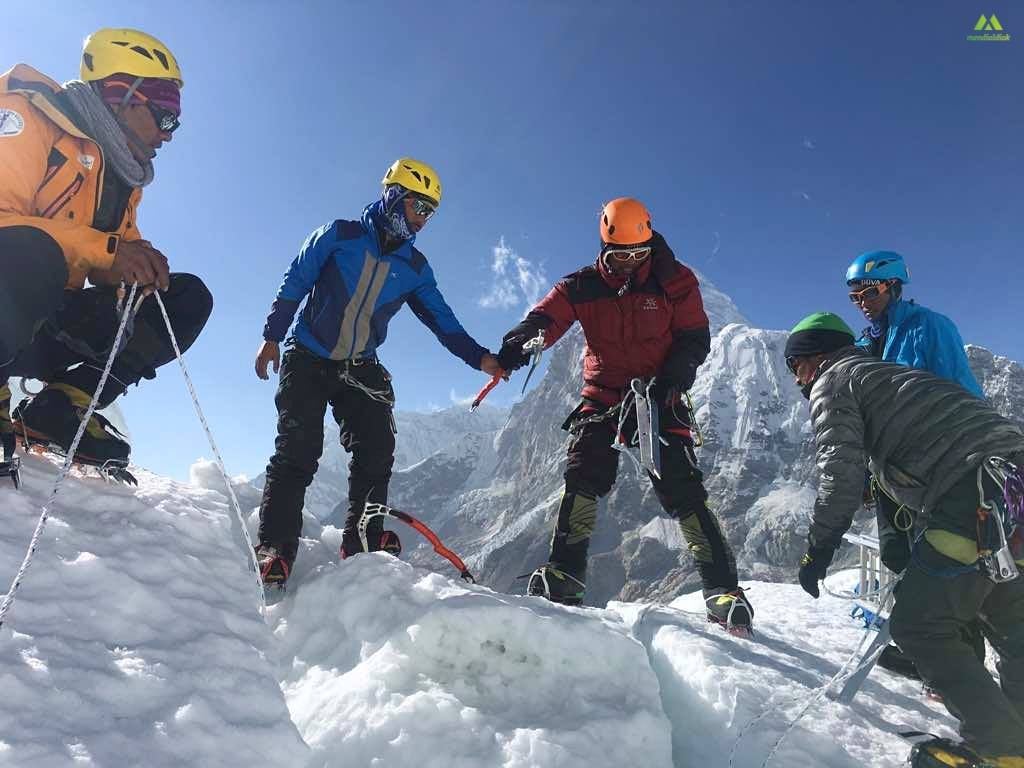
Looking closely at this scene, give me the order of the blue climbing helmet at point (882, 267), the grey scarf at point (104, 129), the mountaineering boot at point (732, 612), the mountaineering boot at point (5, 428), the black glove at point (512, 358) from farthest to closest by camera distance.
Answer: the blue climbing helmet at point (882, 267), the black glove at point (512, 358), the mountaineering boot at point (732, 612), the grey scarf at point (104, 129), the mountaineering boot at point (5, 428)

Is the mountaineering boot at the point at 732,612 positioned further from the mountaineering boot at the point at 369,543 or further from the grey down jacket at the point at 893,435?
the mountaineering boot at the point at 369,543

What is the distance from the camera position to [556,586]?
5.04 metres

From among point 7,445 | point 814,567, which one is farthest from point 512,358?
point 7,445

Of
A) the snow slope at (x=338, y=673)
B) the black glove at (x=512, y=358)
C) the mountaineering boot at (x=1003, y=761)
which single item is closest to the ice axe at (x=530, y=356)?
the black glove at (x=512, y=358)

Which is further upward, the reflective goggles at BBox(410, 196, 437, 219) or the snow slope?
the reflective goggles at BBox(410, 196, 437, 219)

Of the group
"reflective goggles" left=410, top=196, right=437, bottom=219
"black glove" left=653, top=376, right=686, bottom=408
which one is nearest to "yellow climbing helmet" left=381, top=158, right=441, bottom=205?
"reflective goggles" left=410, top=196, right=437, bottom=219

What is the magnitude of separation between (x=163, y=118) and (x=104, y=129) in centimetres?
51

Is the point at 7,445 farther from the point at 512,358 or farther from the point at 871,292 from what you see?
the point at 871,292

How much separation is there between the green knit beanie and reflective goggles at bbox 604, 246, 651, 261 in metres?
1.53

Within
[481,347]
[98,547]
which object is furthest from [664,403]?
[98,547]

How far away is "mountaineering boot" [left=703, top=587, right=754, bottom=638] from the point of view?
15.0 feet

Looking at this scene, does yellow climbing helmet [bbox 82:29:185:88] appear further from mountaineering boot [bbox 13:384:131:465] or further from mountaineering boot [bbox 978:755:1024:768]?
mountaineering boot [bbox 978:755:1024:768]

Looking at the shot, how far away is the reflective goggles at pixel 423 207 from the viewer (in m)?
5.37

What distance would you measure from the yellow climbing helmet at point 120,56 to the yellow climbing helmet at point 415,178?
1871 mm
